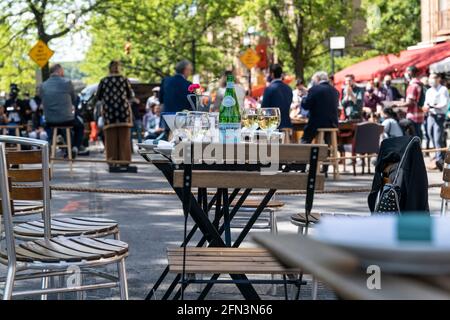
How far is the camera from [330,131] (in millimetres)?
17469

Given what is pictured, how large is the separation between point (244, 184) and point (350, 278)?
302cm

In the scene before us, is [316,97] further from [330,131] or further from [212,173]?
[212,173]

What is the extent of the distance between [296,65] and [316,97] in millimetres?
27641

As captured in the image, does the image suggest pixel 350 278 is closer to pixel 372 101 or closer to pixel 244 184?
pixel 244 184

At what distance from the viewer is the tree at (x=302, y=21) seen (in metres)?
42.0

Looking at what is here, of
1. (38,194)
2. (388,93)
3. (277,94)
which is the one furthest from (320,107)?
(38,194)

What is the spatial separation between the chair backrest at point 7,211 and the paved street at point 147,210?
214 centimetres

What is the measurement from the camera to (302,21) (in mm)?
43688

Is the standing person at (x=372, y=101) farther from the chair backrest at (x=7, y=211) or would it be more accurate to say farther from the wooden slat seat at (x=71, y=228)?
the chair backrest at (x=7, y=211)

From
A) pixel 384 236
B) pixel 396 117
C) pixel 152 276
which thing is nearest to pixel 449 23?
pixel 396 117

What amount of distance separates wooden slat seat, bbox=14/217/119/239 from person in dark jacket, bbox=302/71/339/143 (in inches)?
451

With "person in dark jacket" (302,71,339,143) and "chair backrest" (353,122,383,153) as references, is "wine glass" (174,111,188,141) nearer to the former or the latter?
"person in dark jacket" (302,71,339,143)

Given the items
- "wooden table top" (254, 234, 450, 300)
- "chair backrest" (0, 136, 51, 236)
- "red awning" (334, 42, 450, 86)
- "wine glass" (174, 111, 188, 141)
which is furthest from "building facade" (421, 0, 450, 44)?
"wooden table top" (254, 234, 450, 300)

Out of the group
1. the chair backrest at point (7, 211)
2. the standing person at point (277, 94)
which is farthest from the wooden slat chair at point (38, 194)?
the standing person at point (277, 94)
